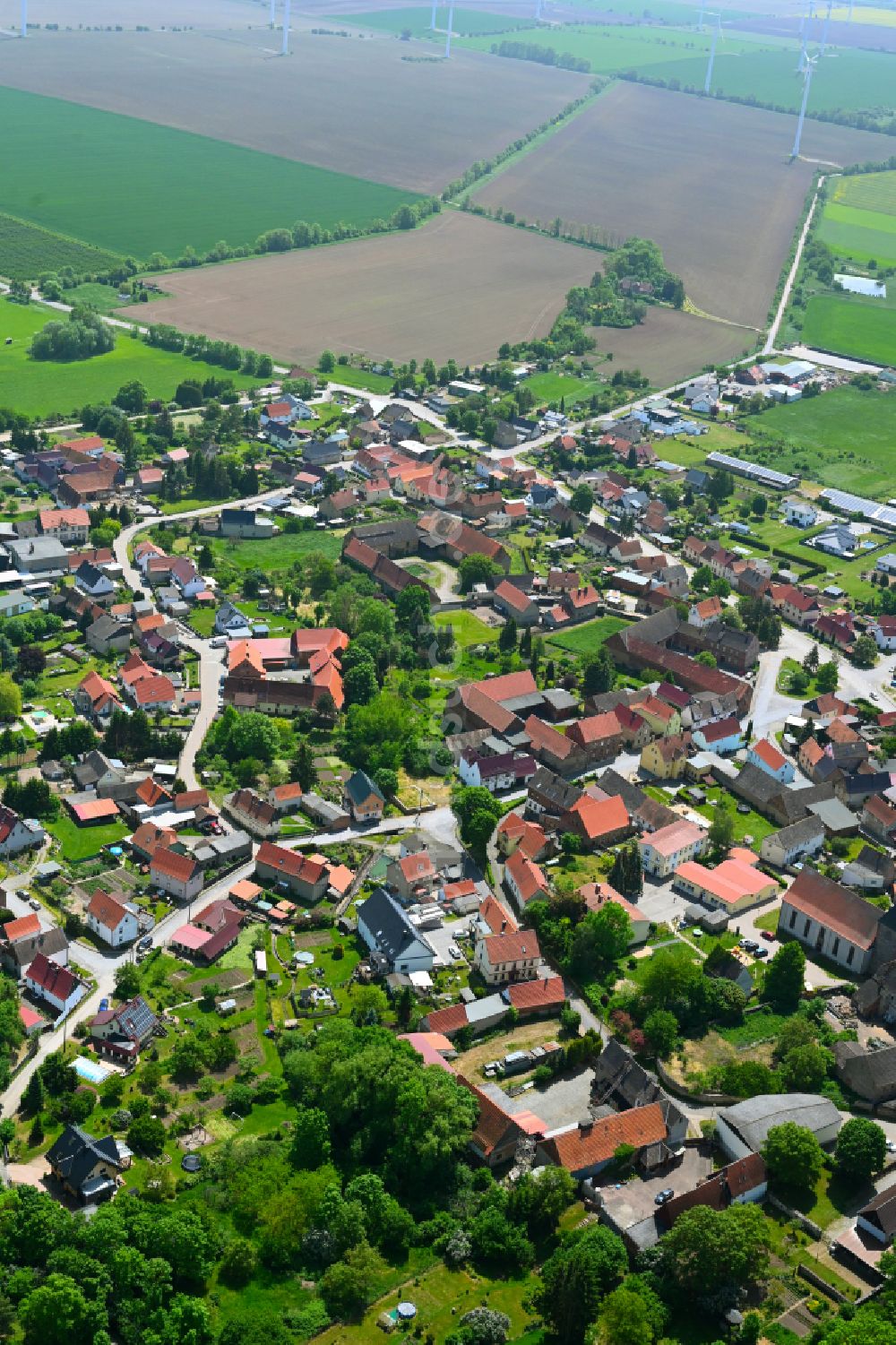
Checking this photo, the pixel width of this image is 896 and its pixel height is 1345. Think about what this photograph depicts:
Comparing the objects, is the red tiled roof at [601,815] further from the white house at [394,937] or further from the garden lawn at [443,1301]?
the garden lawn at [443,1301]

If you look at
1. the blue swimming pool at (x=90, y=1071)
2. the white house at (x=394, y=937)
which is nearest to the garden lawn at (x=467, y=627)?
the white house at (x=394, y=937)

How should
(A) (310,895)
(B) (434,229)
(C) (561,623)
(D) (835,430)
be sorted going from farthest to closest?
(B) (434,229) → (D) (835,430) → (C) (561,623) → (A) (310,895)

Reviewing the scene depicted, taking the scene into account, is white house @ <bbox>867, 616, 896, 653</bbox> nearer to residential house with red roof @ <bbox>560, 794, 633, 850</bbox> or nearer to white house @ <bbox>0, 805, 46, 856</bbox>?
residential house with red roof @ <bbox>560, 794, 633, 850</bbox>

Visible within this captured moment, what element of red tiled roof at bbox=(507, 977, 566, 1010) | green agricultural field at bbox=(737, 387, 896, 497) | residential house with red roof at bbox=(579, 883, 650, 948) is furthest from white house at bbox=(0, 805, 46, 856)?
green agricultural field at bbox=(737, 387, 896, 497)

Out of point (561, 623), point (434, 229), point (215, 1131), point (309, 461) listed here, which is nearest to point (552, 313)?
point (434, 229)

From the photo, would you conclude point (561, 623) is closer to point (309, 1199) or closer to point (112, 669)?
point (112, 669)

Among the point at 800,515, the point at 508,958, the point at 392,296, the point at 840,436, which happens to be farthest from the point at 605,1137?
the point at 392,296

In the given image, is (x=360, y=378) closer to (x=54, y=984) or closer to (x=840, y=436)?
(x=840, y=436)
